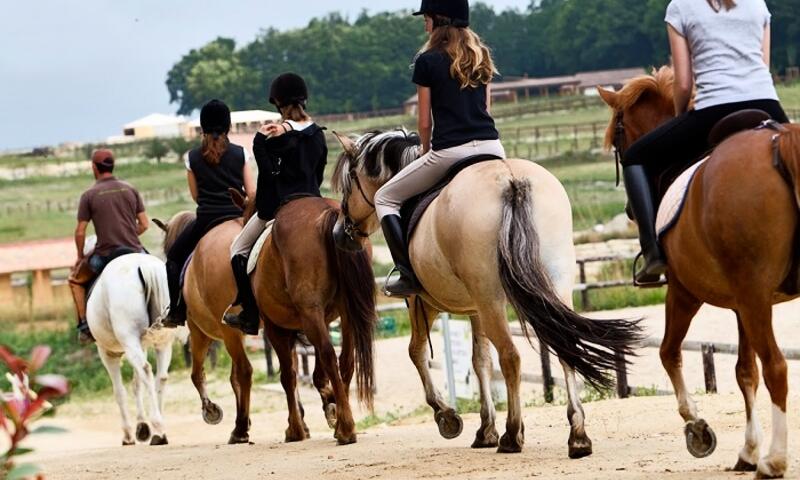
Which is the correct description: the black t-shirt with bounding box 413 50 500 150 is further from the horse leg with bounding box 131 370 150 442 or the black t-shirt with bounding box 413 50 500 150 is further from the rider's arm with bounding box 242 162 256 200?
the horse leg with bounding box 131 370 150 442

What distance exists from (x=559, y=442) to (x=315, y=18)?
553 ft

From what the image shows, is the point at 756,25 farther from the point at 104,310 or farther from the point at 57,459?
the point at 104,310

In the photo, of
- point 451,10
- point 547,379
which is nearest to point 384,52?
point 547,379

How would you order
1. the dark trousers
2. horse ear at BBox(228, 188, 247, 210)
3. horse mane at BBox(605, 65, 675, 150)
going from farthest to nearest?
horse ear at BBox(228, 188, 247, 210), horse mane at BBox(605, 65, 675, 150), the dark trousers

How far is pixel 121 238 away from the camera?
49.9ft

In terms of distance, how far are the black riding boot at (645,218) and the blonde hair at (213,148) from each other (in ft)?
18.6

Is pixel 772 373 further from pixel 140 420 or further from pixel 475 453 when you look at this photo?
pixel 140 420

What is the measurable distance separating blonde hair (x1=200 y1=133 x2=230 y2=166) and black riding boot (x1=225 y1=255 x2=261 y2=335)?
1.32 metres

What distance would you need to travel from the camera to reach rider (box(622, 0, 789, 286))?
7.52 metres

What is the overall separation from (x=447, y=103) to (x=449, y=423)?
7.46ft

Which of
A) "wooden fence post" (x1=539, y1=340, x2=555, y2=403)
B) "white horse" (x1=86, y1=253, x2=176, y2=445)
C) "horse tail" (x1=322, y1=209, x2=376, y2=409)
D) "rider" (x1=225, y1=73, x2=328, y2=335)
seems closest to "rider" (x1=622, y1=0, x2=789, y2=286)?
"horse tail" (x1=322, y1=209, x2=376, y2=409)

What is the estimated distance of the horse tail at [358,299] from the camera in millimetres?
11188

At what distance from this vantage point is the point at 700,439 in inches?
297

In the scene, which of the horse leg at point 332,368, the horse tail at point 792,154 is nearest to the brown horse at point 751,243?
the horse tail at point 792,154
